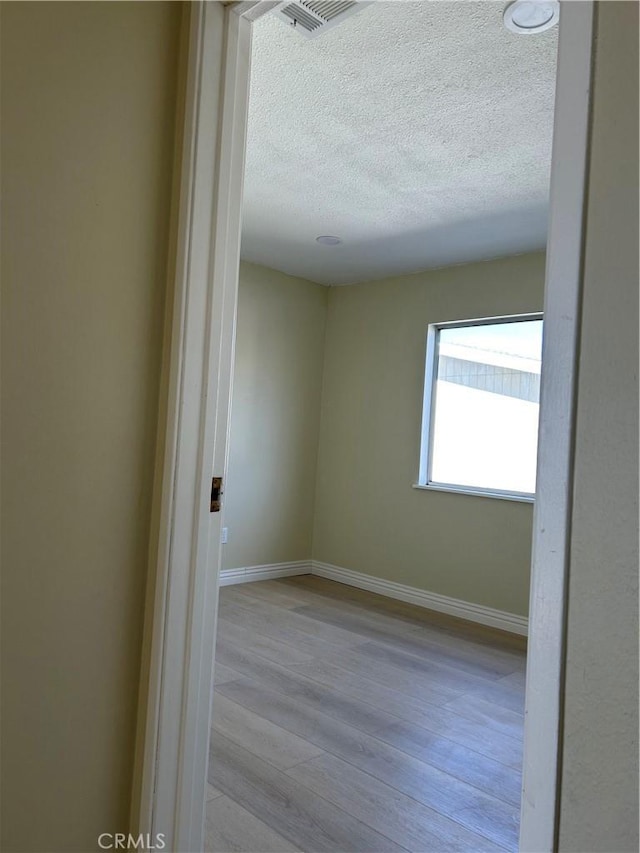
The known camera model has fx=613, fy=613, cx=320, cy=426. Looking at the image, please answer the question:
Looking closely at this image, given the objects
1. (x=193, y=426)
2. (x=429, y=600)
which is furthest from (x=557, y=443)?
(x=429, y=600)

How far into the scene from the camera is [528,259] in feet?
13.2

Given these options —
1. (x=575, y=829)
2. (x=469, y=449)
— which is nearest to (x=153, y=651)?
(x=575, y=829)

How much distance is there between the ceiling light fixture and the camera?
1790mm

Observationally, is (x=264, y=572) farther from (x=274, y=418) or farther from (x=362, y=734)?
(x=362, y=734)

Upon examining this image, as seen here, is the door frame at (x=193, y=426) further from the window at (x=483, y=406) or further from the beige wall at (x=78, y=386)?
the window at (x=483, y=406)

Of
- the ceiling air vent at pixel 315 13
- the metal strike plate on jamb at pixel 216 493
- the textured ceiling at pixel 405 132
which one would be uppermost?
the textured ceiling at pixel 405 132

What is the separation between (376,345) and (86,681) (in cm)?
396

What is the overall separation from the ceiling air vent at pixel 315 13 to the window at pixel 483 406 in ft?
8.71

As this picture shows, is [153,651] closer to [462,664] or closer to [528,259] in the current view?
[462,664]

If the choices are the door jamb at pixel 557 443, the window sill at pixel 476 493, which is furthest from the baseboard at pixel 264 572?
the door jamb at pixel 557 443

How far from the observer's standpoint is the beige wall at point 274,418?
4.71 meters

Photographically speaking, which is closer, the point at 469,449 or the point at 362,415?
the point at 469,449

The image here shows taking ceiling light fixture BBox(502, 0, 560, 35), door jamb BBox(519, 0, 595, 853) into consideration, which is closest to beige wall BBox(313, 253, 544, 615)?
ceiling light fixture BBox(502, 0, 560, 35)

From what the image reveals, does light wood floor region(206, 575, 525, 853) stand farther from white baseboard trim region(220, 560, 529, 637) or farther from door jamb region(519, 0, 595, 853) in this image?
door jamb region(519, 0, 595, 853)
